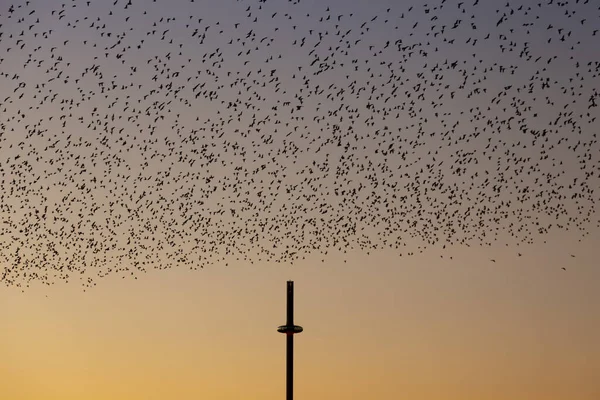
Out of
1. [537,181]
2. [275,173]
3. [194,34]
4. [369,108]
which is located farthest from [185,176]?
[537,181]

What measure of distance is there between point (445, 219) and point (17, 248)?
4.70 m

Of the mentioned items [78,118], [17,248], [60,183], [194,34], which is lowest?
[17,248]

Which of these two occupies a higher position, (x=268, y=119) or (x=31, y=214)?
(x=268, y=119)

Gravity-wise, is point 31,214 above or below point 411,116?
below

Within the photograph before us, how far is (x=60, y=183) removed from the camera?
9.05 metres

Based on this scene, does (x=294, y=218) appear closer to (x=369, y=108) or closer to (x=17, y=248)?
(x=369, y=108)

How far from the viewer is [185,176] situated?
29.6ft

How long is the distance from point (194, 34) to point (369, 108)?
6.71 feet

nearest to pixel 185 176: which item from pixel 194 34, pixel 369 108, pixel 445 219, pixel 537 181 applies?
pixel 194 34

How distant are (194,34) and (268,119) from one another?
1.21 meters

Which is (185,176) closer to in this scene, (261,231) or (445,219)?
(261,231)

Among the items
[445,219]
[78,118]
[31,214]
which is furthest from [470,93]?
[31,214]

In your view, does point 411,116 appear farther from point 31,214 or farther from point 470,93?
point 31,214

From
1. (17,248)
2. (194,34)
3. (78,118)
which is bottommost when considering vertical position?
(17,248)
